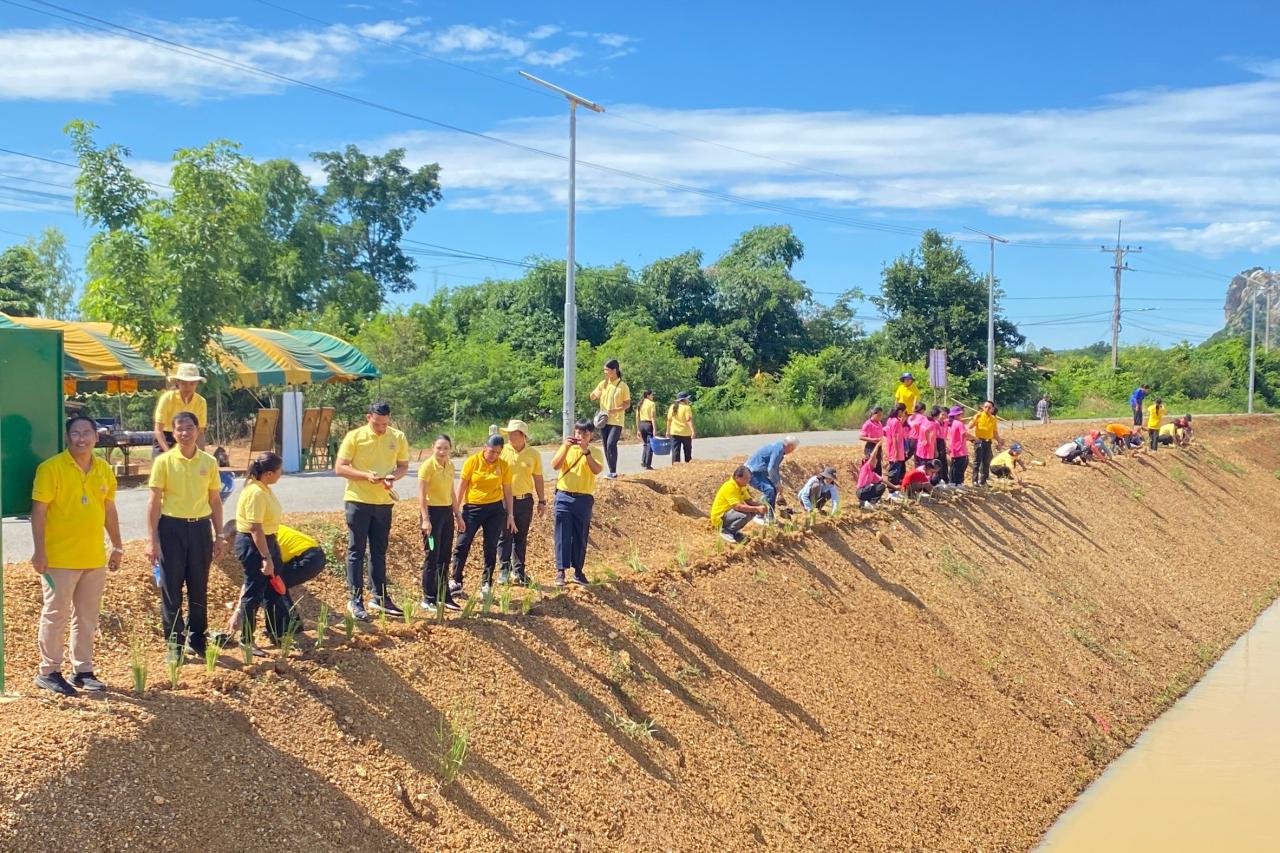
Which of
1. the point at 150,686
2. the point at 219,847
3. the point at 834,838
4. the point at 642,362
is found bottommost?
the point at 834,838

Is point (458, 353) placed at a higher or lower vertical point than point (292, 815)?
higher

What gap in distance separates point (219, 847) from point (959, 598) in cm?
1218

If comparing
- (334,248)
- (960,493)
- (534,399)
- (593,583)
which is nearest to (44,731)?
(593,583)

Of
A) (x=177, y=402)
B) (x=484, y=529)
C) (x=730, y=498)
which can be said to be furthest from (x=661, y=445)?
(x=177, y=402)

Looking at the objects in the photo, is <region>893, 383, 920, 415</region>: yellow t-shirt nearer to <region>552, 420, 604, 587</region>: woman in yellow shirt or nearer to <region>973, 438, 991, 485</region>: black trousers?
Result: <region>973, 438, 991, 485</region>: black trousers

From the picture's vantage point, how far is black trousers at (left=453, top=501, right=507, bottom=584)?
1073cm

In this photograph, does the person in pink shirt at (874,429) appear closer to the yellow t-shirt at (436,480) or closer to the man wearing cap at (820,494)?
the man wearing cap at (820,494)

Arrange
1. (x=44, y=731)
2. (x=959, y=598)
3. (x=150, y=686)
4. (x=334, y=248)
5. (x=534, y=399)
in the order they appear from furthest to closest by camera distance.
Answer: (x=334, y=248) < (x=534, y=399) < (x=959, y=598) < (x=150, y=686) < (x=44, y=731)

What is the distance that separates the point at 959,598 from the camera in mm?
16766

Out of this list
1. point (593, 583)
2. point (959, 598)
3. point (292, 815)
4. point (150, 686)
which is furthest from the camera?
point (959, 598)

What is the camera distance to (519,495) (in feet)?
37.8

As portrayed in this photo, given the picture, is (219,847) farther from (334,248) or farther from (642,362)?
(334,248)

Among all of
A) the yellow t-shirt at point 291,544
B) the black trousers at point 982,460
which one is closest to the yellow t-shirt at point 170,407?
the yellow t-shirt at point 291,544

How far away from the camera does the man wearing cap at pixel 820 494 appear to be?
1691 centimetres
